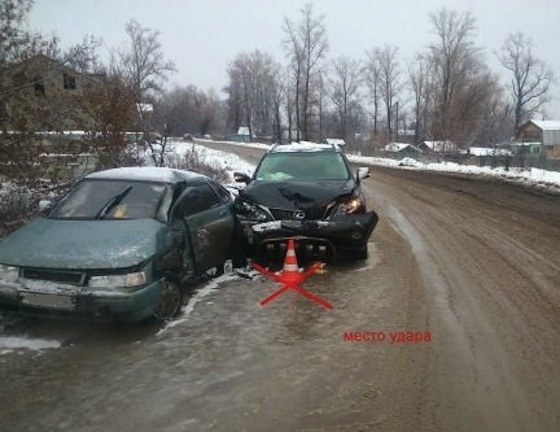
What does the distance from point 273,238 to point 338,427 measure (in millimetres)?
4275

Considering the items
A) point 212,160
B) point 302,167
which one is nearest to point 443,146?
point 212,160

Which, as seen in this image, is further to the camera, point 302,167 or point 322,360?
point 302,167

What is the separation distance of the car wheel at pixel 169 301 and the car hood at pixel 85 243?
0.41 m

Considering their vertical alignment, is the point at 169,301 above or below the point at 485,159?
below

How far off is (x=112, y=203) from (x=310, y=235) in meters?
2.57

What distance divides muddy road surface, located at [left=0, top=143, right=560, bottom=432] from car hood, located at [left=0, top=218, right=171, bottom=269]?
708 millimetres

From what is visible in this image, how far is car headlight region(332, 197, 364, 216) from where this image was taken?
26.0 feet

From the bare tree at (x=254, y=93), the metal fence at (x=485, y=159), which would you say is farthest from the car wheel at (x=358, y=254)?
the bare tree at (x=254, y=93)

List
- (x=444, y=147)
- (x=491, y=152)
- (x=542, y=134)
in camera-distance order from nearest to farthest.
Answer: (x=491, y=152) < (x=444, y=147) < (x=542, y=134)

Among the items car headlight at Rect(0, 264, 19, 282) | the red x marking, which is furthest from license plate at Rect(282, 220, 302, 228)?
car headlight at Rect(0, 264, 19, 282)

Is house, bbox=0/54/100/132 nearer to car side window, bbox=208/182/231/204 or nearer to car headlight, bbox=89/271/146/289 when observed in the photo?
car side window, bbox=208/182/231/204

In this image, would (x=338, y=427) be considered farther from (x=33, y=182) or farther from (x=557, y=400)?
(x=33, y=182)

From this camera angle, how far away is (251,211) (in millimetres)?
8125
